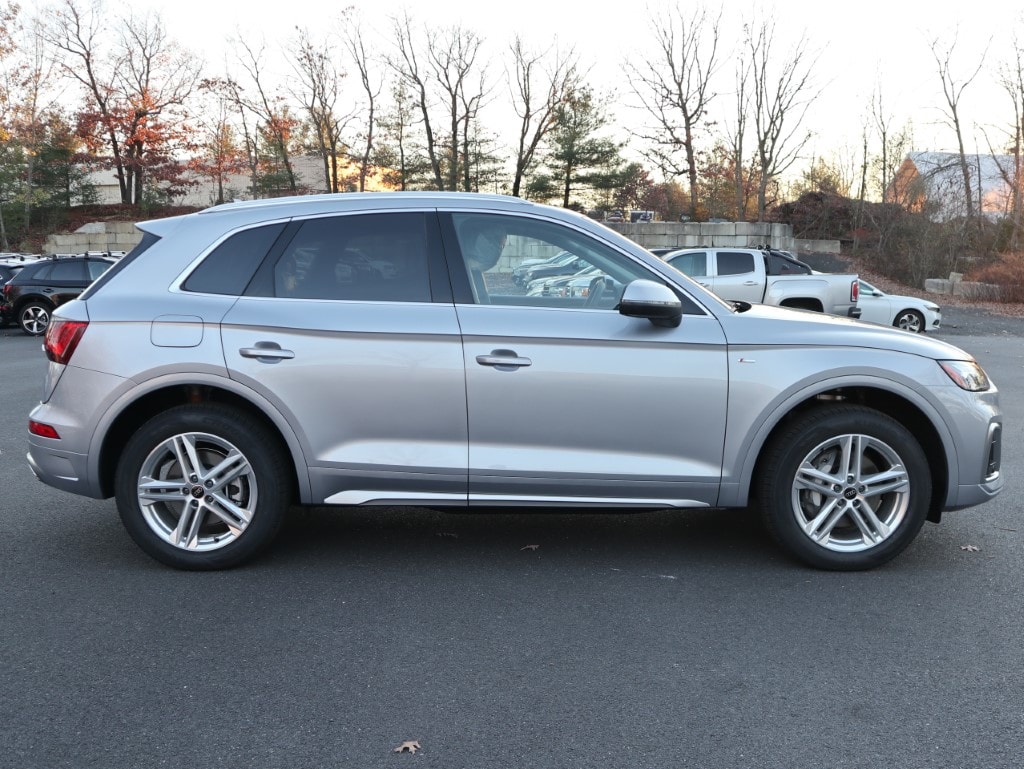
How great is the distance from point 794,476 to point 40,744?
3345 millimetres

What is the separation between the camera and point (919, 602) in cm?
424

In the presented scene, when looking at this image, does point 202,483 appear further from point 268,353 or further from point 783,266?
point 783,266

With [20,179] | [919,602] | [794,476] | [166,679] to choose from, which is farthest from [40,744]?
[20,179]

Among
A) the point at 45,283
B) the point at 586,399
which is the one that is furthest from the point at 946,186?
the point at 586,399

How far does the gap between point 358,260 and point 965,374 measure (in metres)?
3.08

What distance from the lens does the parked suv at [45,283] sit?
20031 mm

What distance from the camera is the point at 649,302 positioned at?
13.9 feet

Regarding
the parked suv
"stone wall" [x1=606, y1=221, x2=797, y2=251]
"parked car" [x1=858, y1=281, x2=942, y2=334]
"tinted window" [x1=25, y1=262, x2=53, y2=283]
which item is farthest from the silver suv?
"stone wall" [x1=606, y1=221, x2=797, y2=251]

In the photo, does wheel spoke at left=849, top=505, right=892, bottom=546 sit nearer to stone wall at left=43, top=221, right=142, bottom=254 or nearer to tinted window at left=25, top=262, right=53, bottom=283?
tinted window at left=25, top=262, right=53, bottom=283

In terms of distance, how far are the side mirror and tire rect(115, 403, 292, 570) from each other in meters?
1.84

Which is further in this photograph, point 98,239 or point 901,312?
point 98,239

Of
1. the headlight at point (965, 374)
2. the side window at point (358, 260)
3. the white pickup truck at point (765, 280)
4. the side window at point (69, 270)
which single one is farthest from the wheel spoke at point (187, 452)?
the side window at point (69, 270)

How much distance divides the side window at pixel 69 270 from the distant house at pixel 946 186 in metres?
29.9

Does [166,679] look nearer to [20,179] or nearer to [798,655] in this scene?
[798,655]
